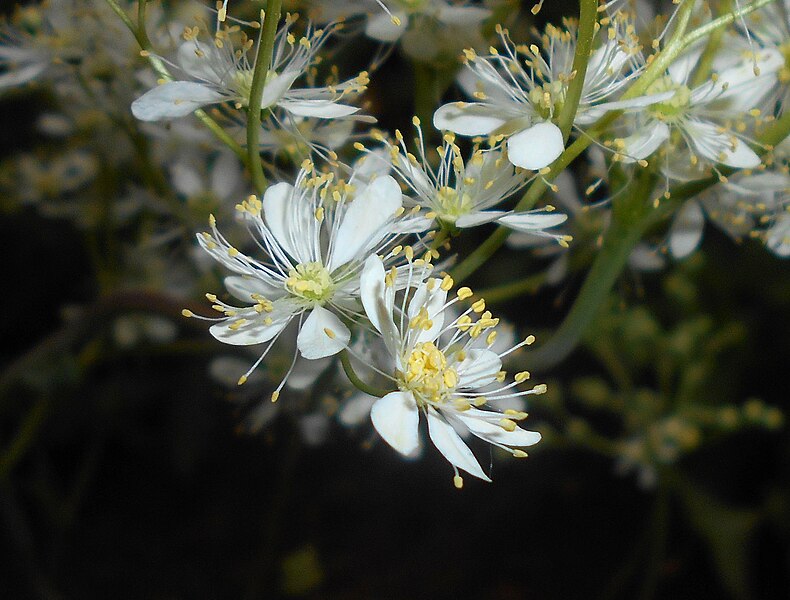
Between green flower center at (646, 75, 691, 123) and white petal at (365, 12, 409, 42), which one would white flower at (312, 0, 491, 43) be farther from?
green flower center at (646, 75, 691, 123)

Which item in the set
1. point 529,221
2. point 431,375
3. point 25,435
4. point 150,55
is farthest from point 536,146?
point 25,435

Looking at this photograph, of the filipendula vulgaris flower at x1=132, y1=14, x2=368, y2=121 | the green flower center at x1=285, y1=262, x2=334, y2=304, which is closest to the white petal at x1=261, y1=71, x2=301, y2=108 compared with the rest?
the filipendula vulgaris flower at x1=132, y1=14, x2=368, y2=121

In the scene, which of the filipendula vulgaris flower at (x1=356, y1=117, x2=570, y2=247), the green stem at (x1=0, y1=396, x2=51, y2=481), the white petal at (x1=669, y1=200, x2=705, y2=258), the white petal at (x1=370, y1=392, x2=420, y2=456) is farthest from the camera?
the green stem at (x1=0, y1=396, x2=51, y2=481)

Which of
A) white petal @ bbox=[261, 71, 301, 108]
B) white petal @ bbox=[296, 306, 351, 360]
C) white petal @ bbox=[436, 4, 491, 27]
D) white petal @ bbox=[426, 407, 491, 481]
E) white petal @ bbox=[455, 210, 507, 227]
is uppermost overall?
white petal @ bbox=[436, 4, 491, 27]

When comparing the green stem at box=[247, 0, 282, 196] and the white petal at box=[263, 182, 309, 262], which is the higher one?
the green stem at box=[247, 0, 282, 196]

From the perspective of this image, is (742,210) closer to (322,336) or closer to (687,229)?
(687,229)

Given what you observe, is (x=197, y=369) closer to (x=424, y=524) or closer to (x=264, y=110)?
(x=424, y=524)

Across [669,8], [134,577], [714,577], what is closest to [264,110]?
[669,8]
